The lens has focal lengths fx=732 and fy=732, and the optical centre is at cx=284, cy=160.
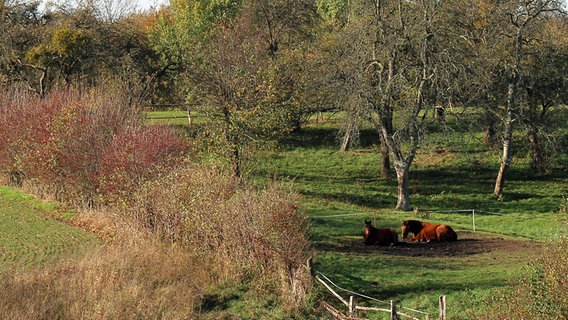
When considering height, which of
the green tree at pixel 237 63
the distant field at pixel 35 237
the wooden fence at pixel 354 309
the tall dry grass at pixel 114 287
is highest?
the green tree at pixel 237 63

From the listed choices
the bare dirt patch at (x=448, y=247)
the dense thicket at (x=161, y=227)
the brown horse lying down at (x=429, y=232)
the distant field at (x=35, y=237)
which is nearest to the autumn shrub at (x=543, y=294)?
the dense thicket at (x=161, y=227)

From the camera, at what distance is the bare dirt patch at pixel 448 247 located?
2623 cm

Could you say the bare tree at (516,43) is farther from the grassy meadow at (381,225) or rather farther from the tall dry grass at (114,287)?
the tall dry grass at (114,287)

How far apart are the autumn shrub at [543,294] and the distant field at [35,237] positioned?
1592 cm

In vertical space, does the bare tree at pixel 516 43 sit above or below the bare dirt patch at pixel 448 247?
above

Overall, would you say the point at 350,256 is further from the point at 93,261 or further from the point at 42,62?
the point at 42,62

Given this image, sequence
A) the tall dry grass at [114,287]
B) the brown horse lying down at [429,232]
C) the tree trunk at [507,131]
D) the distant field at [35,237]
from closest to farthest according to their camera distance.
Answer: the tall dry grass at [114,287] < the distant field at [35,237] < the brown horse lying down at [429,232] < the tree trunk at [507,131]

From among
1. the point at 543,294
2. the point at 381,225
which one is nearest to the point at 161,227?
the point at 381,225

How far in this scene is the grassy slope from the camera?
864 inches

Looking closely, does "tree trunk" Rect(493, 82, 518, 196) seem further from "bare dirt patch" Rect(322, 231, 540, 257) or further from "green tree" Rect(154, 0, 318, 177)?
"bare dirt patch" Rect(322, 231, 540, 257)

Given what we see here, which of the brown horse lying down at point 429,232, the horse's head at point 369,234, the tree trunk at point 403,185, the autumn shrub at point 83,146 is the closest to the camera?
the horse's head at point 369,234

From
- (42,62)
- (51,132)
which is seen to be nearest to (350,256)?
(51,132)

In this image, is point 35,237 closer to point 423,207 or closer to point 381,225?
point 381,225

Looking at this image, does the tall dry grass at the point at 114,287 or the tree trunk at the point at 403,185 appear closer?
the tall dry grass at the point at 114,287
